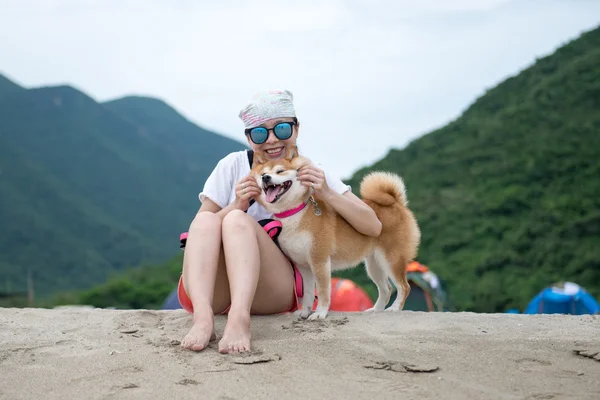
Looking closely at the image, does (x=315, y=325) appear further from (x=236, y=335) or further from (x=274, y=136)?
(x=274, y=136)

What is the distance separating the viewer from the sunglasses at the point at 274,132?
307 cm

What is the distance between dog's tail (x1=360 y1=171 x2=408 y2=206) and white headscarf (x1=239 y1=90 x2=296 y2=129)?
0.71 m

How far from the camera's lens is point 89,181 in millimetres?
42312

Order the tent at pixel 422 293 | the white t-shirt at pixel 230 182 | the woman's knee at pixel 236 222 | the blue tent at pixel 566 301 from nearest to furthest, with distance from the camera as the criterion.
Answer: the woman's knee at pixel 236 222 < the white t-shirt at pixel 230 182 < the blue tent at pixel 566 301 < the tent at pixel 422 293

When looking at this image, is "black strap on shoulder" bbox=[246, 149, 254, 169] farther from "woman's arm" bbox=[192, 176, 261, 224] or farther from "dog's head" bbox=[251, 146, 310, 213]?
"woman's arm" bbox=[192, 176, 261, 224]

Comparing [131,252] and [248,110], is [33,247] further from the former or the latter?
[248,110]

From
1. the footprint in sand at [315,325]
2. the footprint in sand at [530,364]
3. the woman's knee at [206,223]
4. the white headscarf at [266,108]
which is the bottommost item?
the footprint in sand at [530,364]

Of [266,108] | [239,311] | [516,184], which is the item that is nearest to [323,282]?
[239,311]

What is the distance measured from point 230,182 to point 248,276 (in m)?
0.73

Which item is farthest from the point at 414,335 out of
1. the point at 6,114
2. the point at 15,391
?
the point at 6,114

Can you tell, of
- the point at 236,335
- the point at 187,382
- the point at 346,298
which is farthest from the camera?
the point at 346,298

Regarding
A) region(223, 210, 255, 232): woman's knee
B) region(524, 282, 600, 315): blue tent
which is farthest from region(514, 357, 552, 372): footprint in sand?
region(524, 282, 600, 315): blue tent

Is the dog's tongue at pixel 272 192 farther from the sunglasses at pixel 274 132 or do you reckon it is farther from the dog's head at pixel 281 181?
the sunglasses at pixel 274 132

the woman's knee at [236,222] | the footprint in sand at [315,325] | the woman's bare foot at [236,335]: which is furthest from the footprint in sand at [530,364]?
the woman's knee at [236,222]
